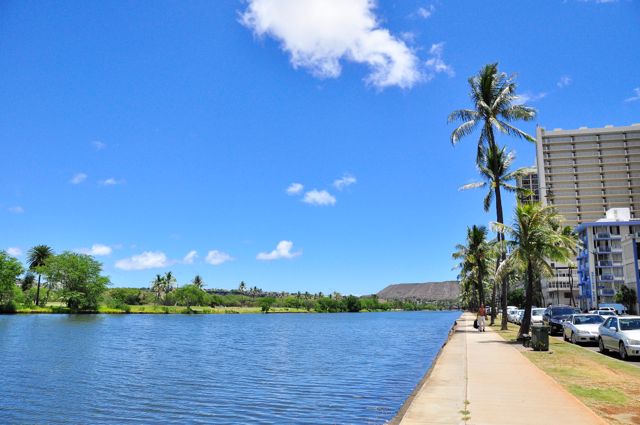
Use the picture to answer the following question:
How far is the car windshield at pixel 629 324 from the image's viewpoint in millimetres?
20303

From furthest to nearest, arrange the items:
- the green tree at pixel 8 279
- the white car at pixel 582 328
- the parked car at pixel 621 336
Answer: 1. the green tree at pixel 8 279
2. the white car at pixel 582 328
3. the parked car at pixel 621 336

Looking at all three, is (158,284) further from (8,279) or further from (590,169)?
(590,169)

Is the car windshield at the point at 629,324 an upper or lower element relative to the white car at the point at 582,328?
upper

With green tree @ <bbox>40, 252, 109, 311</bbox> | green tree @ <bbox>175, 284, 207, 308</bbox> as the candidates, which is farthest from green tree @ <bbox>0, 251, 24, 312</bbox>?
green tree @ <bbox>175, 284, 207, 308</bbox>

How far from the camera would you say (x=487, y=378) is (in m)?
14.3

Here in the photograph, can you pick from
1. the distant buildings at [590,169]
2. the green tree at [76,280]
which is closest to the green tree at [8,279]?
the green tree at [76,280]

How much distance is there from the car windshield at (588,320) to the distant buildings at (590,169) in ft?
419

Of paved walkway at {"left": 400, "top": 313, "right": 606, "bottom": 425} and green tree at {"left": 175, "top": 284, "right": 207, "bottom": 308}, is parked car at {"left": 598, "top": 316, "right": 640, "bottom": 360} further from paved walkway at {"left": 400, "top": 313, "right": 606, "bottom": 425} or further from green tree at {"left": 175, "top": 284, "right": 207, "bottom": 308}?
green tree at {"left": 175, "top": 284, "right": 207, "bottom": 308}

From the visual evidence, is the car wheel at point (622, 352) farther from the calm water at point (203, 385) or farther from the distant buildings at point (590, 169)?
the distant buildings at point (590, 169)

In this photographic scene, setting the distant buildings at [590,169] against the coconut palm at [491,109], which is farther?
the distant buildings at [590,169]

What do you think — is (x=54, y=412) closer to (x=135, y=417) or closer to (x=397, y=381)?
(x=135, y=417)

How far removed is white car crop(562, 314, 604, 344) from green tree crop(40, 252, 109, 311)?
3743 inches

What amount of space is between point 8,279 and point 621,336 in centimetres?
9919

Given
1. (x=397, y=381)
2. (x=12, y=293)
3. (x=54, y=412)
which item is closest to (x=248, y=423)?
(x=54, y=412)
